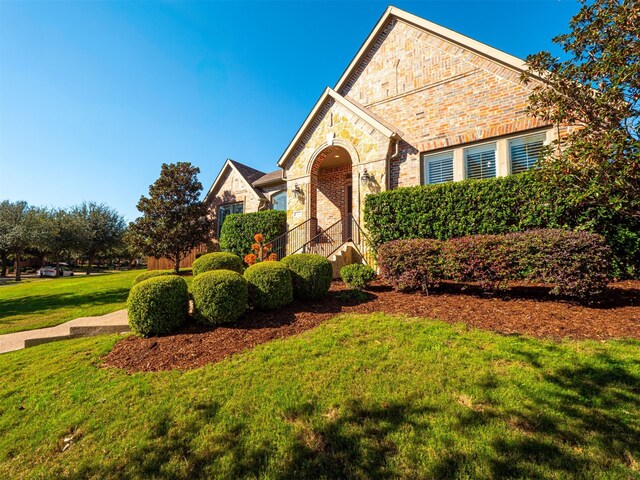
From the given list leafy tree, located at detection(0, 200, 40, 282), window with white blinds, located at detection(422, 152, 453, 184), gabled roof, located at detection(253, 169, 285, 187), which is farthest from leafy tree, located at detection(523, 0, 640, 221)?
leafy tree, located at detection(0, 200, 40, 282)

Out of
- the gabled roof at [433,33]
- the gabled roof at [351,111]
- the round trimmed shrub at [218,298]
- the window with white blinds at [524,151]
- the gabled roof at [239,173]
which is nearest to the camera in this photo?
the round trimmed shrub at [218,298]

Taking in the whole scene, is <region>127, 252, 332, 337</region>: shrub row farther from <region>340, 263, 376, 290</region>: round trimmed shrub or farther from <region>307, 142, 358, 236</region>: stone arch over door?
<region>307, 142, 358, 236</region>: stone arch over door

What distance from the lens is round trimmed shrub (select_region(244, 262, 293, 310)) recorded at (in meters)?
5.66

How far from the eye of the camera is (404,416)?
8.28ft

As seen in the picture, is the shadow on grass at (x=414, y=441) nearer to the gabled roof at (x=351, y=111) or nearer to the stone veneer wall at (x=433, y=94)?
the stone veneer wall at (x=433, y=94)

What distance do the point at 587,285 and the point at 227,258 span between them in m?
7.73

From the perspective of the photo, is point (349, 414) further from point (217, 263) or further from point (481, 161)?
point (481, 161)

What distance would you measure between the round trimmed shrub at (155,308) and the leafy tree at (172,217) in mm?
12063

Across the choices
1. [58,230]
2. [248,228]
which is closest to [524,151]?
[248,228]

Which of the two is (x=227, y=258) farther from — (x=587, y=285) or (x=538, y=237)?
(x=587, y=285)

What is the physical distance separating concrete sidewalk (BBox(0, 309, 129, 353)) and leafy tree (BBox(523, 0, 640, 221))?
31.7 ft

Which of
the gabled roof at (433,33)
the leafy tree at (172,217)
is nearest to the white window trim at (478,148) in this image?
the gabled roof at (433,33)

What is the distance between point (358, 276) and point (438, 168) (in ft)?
17.5

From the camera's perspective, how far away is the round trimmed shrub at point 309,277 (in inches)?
251
